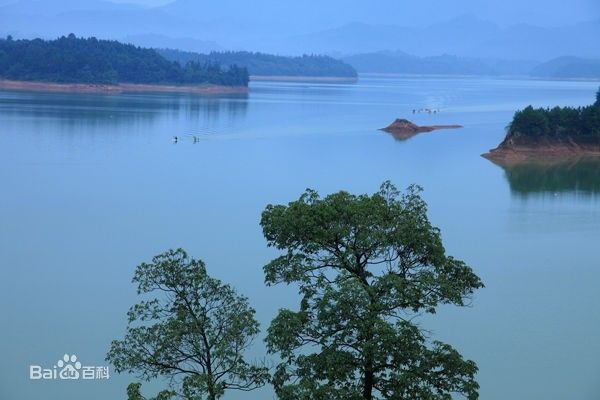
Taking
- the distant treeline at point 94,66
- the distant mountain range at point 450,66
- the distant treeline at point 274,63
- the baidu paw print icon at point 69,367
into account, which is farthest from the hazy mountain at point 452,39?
the baidu paw print icon at point 69,367

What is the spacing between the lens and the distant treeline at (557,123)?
1656 centimetres

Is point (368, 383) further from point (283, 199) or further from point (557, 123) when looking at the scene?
point (557, 123)

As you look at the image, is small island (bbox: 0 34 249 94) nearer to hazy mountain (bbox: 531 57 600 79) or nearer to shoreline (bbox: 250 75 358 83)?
shoreline (bbox: 250 75 358 83)

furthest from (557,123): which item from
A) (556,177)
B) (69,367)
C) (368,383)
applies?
(368,383)

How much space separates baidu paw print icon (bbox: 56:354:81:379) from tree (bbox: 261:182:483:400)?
1893 mm

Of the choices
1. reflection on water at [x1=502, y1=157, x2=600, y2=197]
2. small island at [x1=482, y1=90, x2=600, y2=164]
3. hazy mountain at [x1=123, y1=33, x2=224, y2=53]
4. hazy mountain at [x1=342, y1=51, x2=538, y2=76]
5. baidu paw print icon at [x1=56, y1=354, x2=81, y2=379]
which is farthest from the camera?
hazy mountain at [x1=123, y1=33, x2=224, y2=53]

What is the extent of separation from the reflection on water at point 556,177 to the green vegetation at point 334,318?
9.01 metres

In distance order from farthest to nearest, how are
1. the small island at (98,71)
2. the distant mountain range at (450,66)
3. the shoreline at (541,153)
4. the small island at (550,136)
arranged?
the distant mountain range at (450,66) < the small island at (98,71) < the small island at (550,136) < the shoreline at (541,153)

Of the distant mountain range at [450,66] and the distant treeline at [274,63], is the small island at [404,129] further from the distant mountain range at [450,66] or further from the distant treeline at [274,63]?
the distant mountain range at [450,66]

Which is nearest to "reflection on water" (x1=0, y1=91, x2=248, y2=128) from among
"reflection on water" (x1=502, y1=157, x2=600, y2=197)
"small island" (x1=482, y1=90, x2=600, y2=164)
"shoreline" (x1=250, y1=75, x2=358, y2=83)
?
"small island" (x1=482, y1=90, x2=600, y2=164)

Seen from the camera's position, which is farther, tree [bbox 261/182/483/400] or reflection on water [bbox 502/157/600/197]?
reflection on water [bbox 502/157/600/197]

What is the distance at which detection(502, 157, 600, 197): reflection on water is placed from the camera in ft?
42.6

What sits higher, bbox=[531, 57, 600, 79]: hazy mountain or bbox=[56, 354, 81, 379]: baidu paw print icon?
bbox=[531, 57, 600, 79]: hazy mountain

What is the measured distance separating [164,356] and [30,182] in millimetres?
8594
